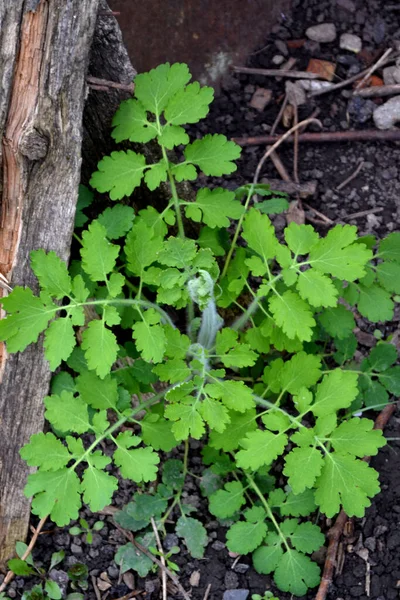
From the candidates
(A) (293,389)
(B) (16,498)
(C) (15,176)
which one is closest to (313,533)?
(A) (293,389)

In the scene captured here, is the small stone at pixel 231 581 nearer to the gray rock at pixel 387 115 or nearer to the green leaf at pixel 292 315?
the green leaf at pixel 292 315

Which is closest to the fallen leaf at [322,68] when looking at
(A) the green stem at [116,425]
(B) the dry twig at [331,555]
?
(A) the green stem at [116,425]

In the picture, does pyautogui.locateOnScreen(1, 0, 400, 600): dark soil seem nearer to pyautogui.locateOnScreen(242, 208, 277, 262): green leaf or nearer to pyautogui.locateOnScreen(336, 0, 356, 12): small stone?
pyautogui.locateOnScreen(336, 0, 356, 12): small stone

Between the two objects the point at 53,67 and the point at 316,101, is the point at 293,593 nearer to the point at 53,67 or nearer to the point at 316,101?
the point at 53,67

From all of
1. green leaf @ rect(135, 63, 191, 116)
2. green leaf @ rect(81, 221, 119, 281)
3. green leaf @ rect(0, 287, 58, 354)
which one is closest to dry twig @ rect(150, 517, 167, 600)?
green leaf @ rect(0, 287, 58, 354)

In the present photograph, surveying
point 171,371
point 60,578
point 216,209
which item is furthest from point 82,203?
point 60,578

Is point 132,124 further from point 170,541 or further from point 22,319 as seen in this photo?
point 170,541

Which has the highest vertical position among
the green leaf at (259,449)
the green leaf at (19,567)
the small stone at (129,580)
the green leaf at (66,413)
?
the green leaf at (66,413)
